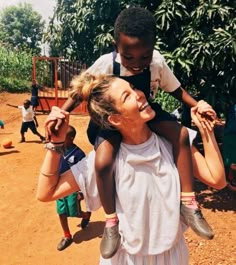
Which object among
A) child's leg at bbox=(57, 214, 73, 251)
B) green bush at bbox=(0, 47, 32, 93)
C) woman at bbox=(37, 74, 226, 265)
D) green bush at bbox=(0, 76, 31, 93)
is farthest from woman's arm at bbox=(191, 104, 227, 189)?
green bush at bbox=(0, 47, 32, 93)

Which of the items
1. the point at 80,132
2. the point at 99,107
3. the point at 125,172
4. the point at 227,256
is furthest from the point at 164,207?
the point at 80,132

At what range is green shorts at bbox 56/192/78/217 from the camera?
465 centimetres

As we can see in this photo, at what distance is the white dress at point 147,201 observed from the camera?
5.58ft

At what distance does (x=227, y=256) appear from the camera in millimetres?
4543

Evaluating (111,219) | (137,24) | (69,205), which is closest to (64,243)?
(69,205)

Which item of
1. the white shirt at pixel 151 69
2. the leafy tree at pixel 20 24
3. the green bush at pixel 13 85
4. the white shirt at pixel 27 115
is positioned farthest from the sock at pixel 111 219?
the leafy tree at pixel 20 24

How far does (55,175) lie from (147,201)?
0.46m

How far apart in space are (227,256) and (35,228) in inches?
109

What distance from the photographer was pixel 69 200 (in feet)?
15.3

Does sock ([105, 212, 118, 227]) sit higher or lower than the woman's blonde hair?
lower

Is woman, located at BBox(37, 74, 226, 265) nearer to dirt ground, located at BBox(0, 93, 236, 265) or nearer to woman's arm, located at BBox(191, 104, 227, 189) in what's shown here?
woman's arm, located at BBox(191, 104, 227, 189)

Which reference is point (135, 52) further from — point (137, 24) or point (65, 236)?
point (65, 236)

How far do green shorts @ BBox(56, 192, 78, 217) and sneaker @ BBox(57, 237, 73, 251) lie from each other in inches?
16.8

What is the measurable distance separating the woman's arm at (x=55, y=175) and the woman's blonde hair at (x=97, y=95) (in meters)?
0.14
